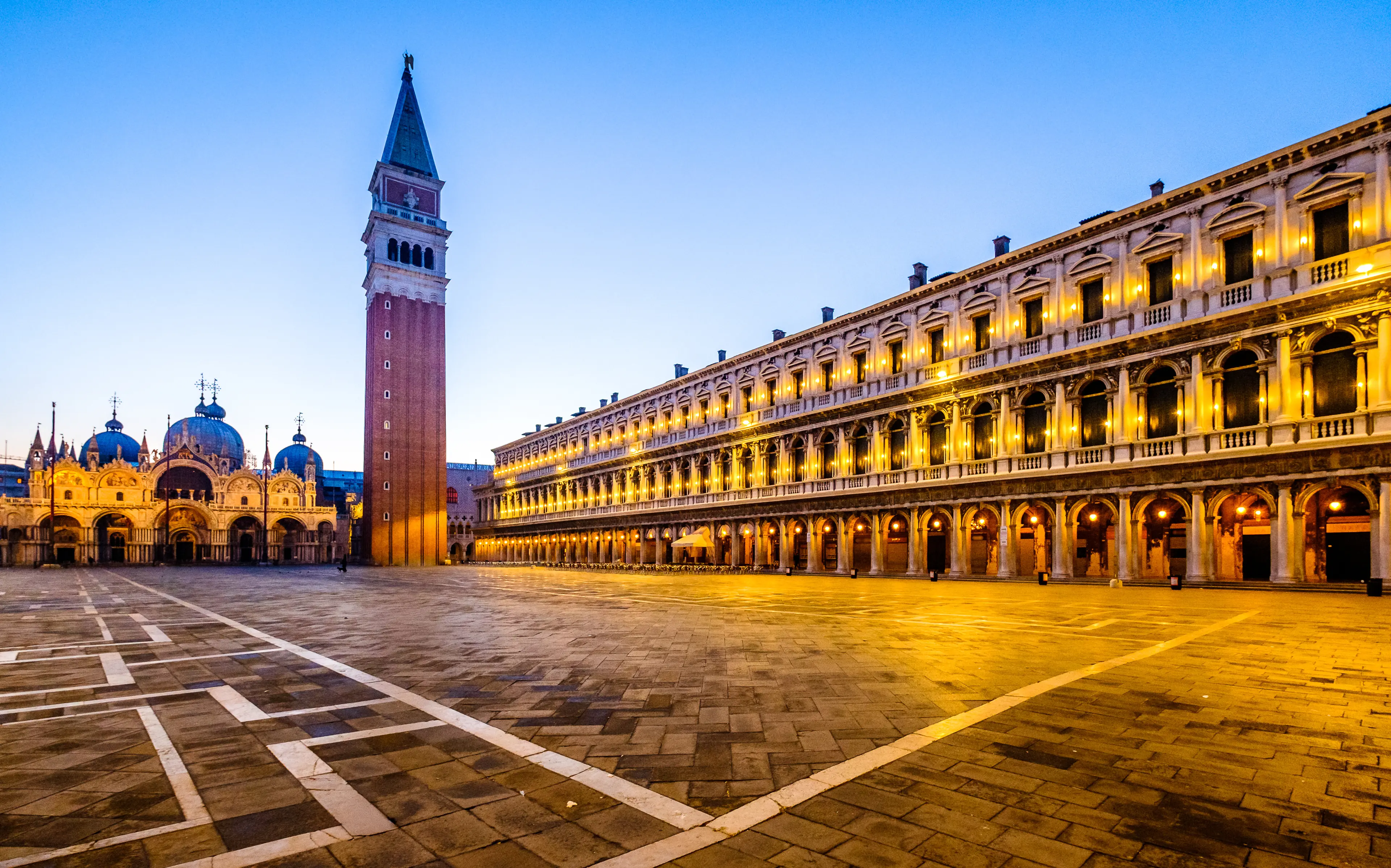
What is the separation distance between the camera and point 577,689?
298 inches

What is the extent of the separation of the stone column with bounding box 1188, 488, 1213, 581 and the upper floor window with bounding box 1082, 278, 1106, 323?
25.7 feet

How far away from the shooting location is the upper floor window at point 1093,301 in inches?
1114

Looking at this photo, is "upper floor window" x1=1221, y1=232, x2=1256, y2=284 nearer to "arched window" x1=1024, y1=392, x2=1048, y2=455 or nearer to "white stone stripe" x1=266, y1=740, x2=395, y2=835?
"arched window" x1=1024, y1=392, x2=1048, y2=455

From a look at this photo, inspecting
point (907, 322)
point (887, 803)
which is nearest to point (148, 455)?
point (907, 322)

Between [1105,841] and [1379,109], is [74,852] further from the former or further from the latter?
[1379,109]

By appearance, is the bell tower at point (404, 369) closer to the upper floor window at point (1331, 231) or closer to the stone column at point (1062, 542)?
the stone column at point (1062, 542)

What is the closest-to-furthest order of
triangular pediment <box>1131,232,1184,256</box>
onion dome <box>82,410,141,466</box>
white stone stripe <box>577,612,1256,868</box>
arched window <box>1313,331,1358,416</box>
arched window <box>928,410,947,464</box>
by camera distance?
white stone stripe <box>577,612,1256,868</box> < arched window <box>1313,331,1358,416</box> < triangular pediment <box>1131,232,1184,256</box> < arched window <box>928,410,947,464</box> < onion dome <box>82,410,141,466</box>

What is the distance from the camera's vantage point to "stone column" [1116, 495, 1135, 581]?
2595cm

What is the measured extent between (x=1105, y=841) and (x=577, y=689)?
16.7 feet

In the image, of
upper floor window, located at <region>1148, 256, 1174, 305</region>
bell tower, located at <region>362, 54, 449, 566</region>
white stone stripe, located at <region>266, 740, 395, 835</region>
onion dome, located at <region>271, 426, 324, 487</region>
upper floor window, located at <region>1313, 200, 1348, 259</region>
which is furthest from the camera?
onion dome, located at <region>271, 426, 324, 487</region>

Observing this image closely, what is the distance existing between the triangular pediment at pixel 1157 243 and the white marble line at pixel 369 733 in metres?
29.2

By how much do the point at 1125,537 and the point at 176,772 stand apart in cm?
2856

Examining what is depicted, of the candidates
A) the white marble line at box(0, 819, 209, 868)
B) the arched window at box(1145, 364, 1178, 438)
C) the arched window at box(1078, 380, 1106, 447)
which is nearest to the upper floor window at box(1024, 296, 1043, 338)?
the arched window at box(1078, 380, 1106, 447)

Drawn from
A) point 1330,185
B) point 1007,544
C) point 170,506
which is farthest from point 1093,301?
point 170,506
